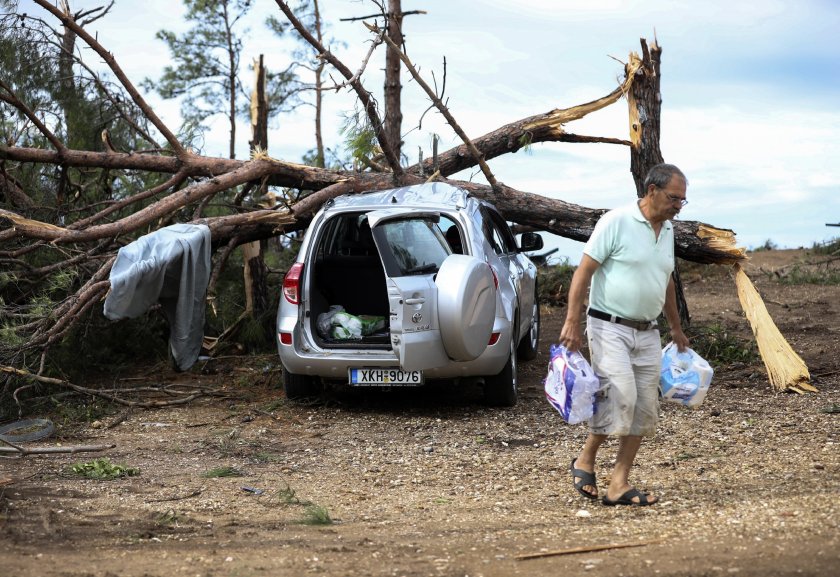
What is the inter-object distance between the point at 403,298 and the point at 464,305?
0.50 metres

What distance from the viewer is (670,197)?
5543mm

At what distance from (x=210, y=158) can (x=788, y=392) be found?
6822 millimetres

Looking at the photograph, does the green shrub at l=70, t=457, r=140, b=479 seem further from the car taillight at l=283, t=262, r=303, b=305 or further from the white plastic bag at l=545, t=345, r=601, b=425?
the white plastic bag at l=545, t=345, r=601, b=425

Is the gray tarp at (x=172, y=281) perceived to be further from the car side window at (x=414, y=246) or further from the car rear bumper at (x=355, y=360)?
the car side window at (x=414, y=246)

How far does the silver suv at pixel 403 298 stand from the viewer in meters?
8.13

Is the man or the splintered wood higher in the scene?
the man

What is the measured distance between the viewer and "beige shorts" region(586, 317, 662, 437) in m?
5.62

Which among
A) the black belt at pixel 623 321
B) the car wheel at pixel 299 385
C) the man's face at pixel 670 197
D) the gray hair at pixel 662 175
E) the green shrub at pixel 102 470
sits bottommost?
the green shrub at pixel 102 470

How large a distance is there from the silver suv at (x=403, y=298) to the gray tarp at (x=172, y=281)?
109 centimetres

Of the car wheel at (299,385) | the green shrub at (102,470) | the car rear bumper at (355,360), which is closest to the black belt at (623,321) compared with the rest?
the car rear bumper at (355,360)

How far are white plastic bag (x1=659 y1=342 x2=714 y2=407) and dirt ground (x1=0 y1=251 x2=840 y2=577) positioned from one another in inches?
23.3

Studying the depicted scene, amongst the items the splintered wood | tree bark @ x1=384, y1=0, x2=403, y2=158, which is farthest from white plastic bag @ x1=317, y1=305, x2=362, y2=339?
tree bark @ x1=384, y1=0, x2=403, y2=158

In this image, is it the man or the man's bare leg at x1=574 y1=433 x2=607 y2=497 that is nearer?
the man

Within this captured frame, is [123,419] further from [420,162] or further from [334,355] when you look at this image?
[420,162]
